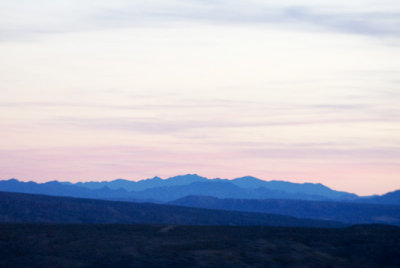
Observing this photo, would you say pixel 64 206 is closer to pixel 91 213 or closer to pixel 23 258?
pixel 91 213

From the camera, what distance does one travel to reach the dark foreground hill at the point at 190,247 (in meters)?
45.2

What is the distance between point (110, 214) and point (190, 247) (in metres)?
82.0

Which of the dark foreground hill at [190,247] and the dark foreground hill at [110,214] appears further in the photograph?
the dark foreground hill at [110,214]

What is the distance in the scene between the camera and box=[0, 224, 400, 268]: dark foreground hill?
4519 centimetres

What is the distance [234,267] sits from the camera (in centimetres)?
4466

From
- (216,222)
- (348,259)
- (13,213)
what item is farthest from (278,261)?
(13,213)

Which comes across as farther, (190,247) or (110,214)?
(110,214)

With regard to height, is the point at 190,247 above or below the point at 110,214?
below

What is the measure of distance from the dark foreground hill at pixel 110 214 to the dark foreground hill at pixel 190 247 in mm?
62101

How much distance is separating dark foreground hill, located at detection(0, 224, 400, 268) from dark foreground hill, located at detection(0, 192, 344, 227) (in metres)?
62.1

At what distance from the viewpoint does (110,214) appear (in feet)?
425

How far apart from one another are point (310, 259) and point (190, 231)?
14.6 m

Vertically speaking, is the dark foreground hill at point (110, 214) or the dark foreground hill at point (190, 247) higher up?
the dark foreground hill at point (110, 214)

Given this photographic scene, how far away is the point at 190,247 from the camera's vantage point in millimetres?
49938
